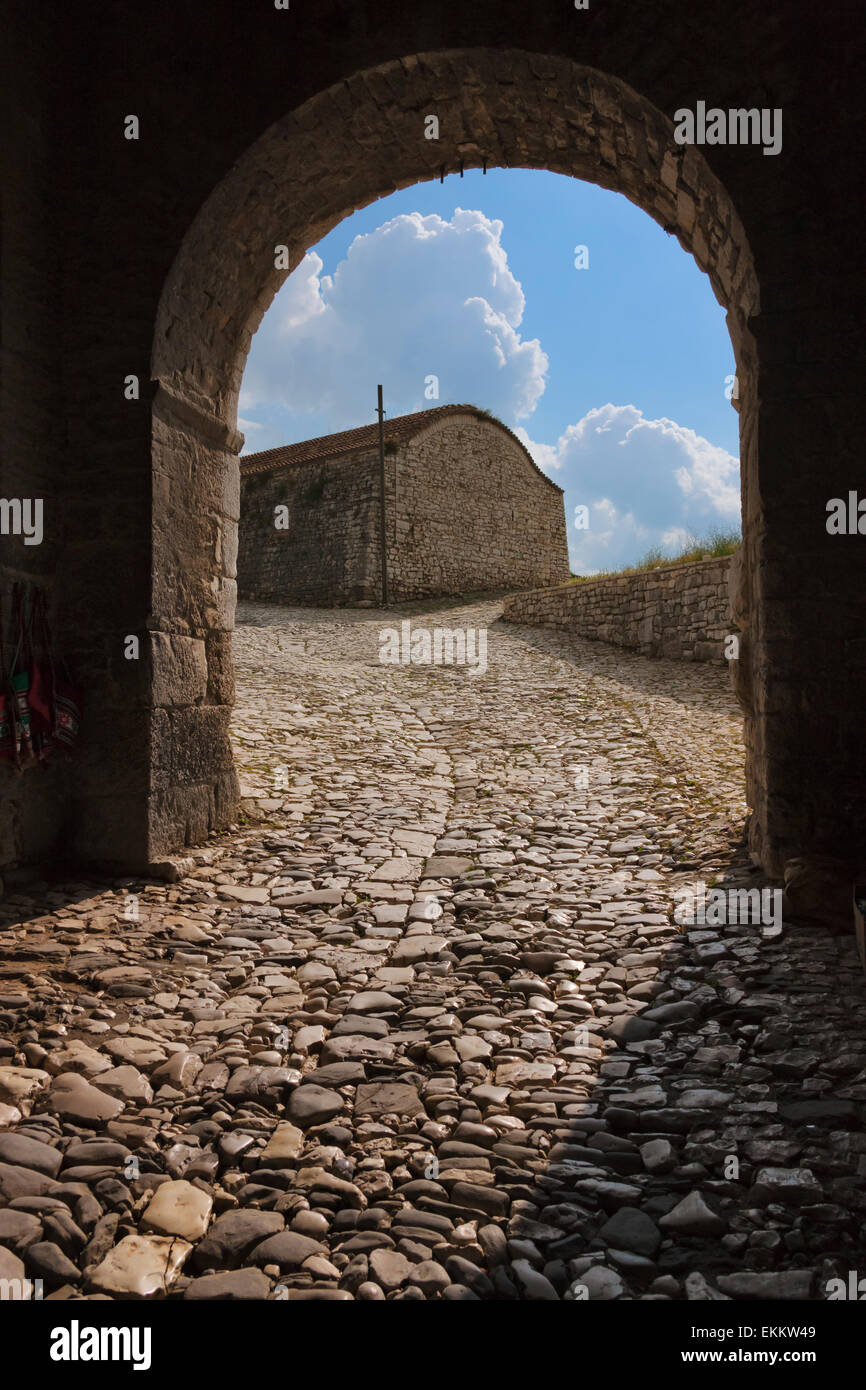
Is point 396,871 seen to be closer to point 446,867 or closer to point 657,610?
point 446,867

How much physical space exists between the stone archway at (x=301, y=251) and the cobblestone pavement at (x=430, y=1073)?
2.32 feet

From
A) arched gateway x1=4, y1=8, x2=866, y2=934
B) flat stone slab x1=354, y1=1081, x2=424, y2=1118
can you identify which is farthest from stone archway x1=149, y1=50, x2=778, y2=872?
flat stone slab x1=354, y1=1081, x2=424, y2=1118

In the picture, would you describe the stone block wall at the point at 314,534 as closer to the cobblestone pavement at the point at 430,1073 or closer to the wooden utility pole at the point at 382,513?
the wooden utility pole at the point at 382,513

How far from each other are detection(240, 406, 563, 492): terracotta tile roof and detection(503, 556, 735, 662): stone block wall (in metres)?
9.10

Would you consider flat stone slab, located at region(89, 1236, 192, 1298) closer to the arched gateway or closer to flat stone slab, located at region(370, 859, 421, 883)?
flat stone slab, located at region(370, 859, 421, 883)

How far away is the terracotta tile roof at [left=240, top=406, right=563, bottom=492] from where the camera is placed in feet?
78.2

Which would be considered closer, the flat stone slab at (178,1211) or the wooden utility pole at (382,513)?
the flat stone slab at (178,1211)

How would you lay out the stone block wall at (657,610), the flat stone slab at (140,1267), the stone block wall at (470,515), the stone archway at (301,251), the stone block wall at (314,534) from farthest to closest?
the stone block wall at (470,515) < the stone block wall at (314,534) < the stone block wall at (657,610) < the stone archway at (301,251) < the flat stone slab at (140,1267)

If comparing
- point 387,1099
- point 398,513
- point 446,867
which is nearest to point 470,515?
point 398,513

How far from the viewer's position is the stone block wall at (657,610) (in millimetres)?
12961

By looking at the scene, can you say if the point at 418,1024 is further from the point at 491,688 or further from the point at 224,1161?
the point at 491,688

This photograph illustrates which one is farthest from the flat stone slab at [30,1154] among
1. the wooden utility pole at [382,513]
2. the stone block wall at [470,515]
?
the stone block wall at [470,515]

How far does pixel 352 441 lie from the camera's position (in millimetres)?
24594

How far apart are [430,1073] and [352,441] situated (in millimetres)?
23767
